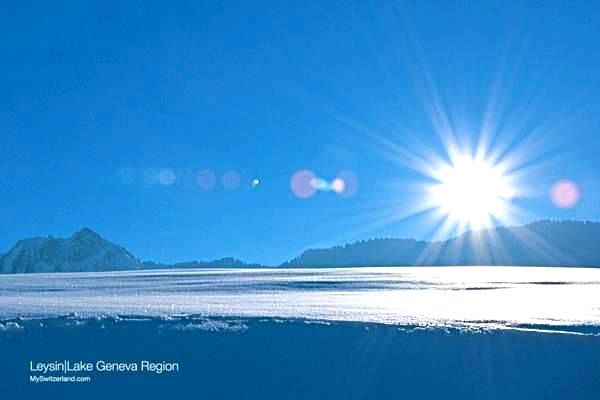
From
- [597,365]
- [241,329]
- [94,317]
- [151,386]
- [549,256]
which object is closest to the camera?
[151,386]

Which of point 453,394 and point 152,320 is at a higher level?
point 152,320

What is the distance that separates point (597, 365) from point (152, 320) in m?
7.87

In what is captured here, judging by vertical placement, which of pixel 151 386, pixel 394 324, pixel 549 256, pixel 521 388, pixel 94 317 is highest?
pixel 549 256

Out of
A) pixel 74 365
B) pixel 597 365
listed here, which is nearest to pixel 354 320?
pixel 597 365

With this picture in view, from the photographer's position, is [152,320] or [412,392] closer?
[412,392]

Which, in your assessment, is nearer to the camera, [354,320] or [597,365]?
[597,365]

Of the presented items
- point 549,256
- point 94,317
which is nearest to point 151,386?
point 94,317

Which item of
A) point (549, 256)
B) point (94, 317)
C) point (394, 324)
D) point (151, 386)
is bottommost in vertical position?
point (151, 386)

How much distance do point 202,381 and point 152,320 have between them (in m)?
2.88

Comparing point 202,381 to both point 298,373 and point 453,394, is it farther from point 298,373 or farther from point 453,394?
point 453,394

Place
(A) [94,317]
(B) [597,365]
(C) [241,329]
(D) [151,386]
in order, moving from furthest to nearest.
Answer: (A) [94,317] < (C) [241,329] < (B) [597,365] < (D) [151,386]

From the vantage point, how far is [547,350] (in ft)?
35.8

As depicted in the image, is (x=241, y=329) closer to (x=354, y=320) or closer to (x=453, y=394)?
(x=354, y=320)

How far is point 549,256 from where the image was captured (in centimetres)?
19975
